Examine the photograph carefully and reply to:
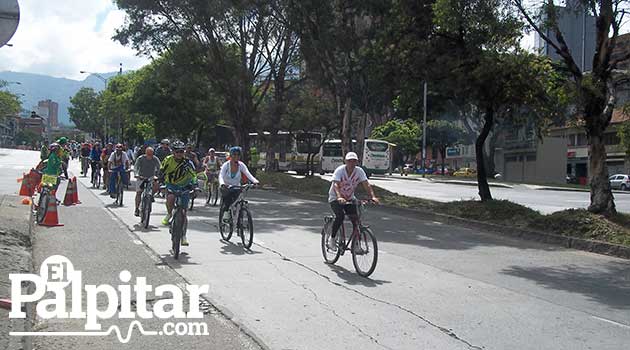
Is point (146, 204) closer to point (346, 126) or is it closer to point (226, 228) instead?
point (226, 228)

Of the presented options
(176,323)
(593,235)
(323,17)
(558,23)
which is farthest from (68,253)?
(323,17)

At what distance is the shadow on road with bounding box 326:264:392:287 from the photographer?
872 cm

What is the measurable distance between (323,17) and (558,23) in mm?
10943

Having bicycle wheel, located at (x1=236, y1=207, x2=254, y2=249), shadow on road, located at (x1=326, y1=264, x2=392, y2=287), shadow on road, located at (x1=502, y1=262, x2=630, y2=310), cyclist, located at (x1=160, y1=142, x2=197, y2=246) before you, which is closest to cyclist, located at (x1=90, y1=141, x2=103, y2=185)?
cyclist, located at (x1=160, y1=142, x2=197, y2=246)

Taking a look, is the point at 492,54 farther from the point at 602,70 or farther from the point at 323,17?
the point at 323,17

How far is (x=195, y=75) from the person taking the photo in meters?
35.5

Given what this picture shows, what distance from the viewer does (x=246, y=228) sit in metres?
11.7

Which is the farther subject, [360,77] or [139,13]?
[139,13]

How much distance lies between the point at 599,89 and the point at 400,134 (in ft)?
202

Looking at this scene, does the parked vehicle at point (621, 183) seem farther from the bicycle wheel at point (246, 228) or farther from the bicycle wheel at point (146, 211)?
→ the bicycle wheel at point (246, 228)

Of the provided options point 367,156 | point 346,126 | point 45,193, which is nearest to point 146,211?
point 45,193

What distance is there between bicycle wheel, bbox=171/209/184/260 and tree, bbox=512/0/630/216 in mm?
8868

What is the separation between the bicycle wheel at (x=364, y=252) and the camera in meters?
9.08

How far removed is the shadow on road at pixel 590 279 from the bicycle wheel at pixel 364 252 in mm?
2317
